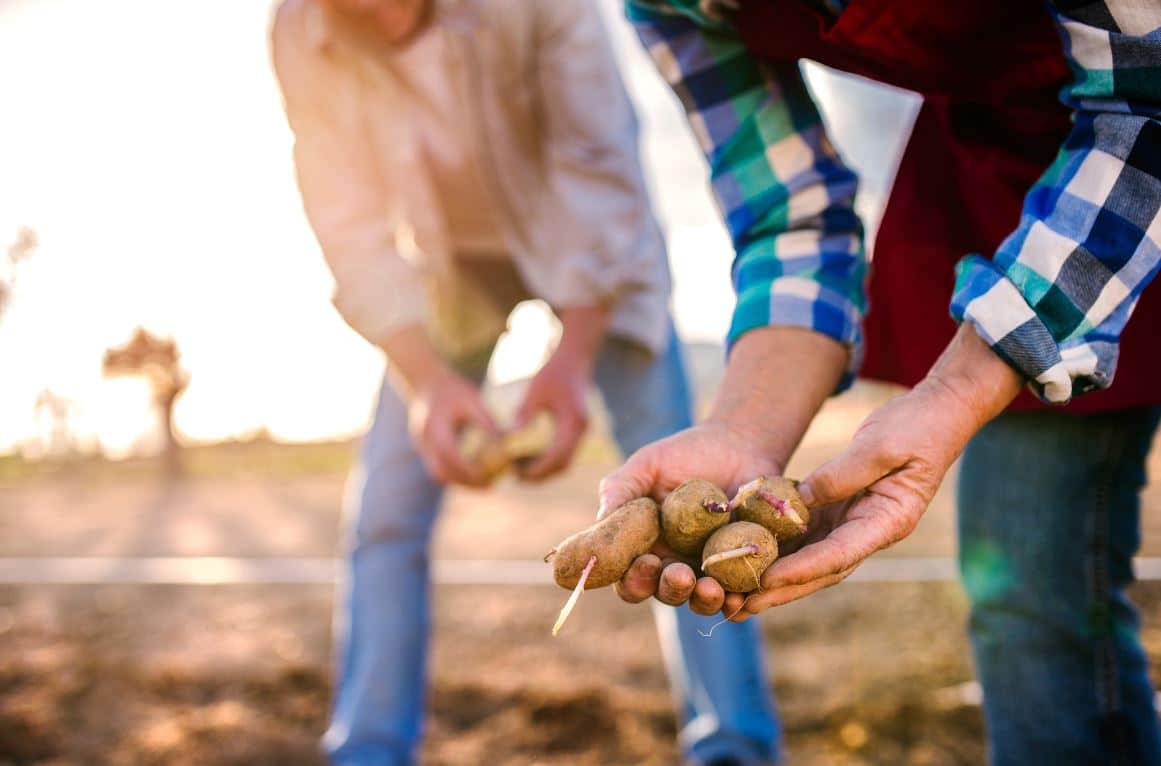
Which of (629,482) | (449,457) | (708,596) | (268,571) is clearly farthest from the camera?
(268,571)

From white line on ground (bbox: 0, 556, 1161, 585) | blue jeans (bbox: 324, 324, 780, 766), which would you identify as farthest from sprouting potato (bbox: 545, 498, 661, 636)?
white line on ground (bbox: 0, 556, 1161, 585)

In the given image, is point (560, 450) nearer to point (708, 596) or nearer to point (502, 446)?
point (502, 446)

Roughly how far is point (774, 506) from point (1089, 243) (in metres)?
0.40

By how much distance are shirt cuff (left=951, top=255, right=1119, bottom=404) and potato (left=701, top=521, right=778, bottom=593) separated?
29cm

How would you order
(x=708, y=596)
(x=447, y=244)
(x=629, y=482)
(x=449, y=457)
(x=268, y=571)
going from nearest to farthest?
(x=708, y=596) → (x=629, y=482) → (x=449, y=457) → (x=447, y=244) → (x=268, y=571)

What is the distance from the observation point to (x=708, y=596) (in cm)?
83

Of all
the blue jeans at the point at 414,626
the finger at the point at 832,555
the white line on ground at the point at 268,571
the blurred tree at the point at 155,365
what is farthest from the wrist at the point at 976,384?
the blurred tree at the point at 155,365

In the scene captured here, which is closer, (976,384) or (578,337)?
(976,384)

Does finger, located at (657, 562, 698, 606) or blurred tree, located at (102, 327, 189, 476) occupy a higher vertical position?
finger, located at (657, 562, 698, 606)

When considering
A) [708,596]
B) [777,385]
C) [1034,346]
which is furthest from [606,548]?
[1034,346]

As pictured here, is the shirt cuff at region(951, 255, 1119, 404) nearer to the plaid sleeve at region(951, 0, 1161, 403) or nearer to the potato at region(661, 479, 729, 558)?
the plaid sleeve at region(951, 0, 1161, 403)

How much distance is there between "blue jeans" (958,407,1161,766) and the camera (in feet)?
3.72

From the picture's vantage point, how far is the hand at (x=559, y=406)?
1.93m

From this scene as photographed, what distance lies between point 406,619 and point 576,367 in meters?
0.67
